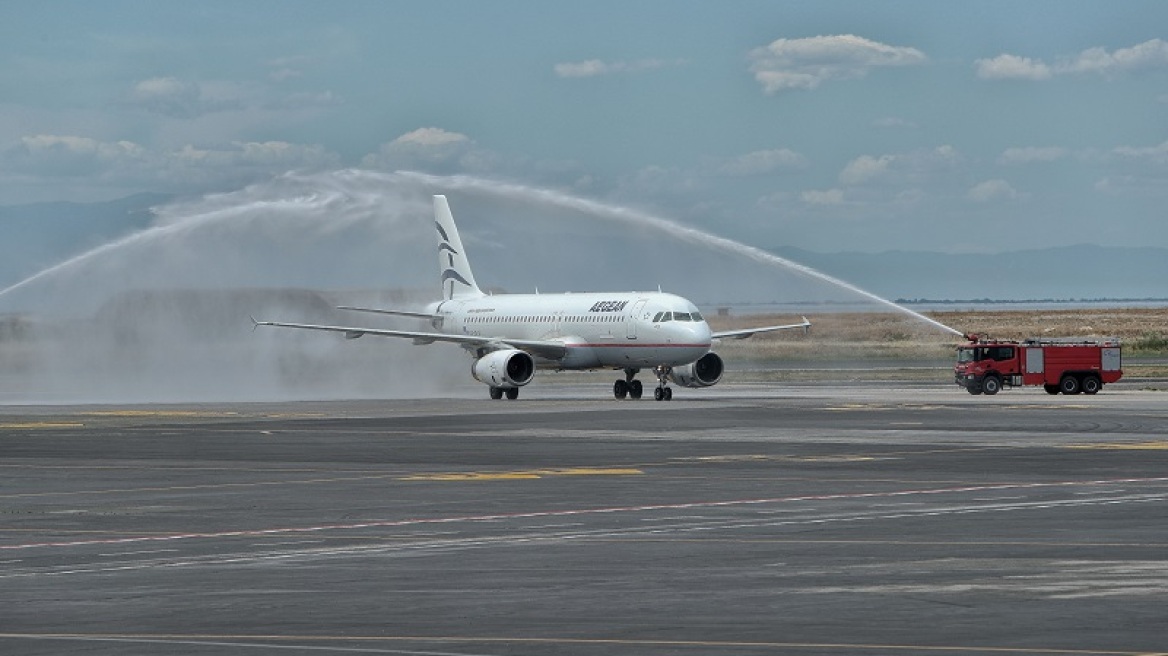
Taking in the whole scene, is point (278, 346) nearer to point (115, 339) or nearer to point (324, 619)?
point (115, 339)

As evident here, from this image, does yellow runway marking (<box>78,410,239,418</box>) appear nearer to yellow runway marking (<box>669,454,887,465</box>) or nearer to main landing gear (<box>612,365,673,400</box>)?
main landing gear (<box>612,365,673,400</box>)

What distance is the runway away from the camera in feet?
53.3

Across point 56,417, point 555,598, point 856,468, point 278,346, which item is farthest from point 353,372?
point 555,598

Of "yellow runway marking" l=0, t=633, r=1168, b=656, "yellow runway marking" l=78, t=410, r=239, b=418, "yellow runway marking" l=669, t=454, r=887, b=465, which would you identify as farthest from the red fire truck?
"yellow runway marking" l=0, t=633, r=1168, b=656

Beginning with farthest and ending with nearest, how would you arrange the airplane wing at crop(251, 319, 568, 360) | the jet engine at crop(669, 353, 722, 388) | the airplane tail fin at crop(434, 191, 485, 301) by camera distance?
the airplane tail fin at crop(434, 191, 485, 301) < the jet engine at crop(669, 353, 722, 388) < the airplane wing at crop(251, 319, 568, 360)

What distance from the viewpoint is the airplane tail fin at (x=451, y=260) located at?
90938 mm

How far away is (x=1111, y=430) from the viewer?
164 ft

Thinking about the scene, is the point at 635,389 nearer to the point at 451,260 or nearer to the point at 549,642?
the point at 451,260

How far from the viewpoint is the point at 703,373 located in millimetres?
79125

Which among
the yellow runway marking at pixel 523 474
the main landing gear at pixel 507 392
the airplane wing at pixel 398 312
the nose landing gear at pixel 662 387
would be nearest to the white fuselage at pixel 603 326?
the nose landing gear at pixel 662 387

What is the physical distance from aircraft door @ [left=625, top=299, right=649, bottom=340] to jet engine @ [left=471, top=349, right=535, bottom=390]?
14.2 ft

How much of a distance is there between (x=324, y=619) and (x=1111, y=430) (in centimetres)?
3635

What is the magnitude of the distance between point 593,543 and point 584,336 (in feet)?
179

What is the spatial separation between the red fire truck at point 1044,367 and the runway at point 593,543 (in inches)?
1076
